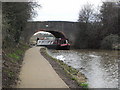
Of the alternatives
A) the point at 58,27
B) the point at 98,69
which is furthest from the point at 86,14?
the point at 98,69

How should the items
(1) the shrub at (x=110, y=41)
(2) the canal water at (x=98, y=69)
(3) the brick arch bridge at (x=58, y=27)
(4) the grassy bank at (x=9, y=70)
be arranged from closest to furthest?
(4) the grassy bank at (x=9, y=70) < (2) the canal water at (x=98, y=69) < (1) the shrub at (x=110, y=41) < (3) the brick arch bridge at (x=58, y=27)

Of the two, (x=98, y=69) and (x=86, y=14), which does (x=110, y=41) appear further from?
(x=98, y=69)

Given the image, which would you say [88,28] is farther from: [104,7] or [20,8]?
[20,8]

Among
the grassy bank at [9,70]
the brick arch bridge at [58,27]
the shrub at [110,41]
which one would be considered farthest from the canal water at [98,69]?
the brick arch bridge at [58,27]

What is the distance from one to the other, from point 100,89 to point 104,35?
3122 cm

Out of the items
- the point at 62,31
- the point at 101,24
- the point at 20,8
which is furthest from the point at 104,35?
the point at 20,8

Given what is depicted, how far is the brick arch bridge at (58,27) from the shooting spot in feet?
134

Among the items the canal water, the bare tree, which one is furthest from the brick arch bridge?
the canal water

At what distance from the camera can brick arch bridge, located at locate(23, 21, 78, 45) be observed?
134 feet

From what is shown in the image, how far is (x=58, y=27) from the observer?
139 feet

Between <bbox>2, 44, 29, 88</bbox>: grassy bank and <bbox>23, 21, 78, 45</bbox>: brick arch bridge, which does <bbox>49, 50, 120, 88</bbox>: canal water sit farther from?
<bbox>23, 21, 78, 45</bbox>: brick arch bridge

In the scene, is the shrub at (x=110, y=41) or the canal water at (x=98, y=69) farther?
the shrub at (x=110, y=41)

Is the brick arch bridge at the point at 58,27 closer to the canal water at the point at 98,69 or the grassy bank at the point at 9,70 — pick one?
the canal water at the point at 98,69

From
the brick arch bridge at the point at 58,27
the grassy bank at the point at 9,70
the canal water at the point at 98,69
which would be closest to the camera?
the grassy bank at the point at 9,70
